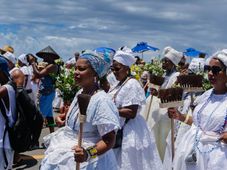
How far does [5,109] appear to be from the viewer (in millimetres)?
4512

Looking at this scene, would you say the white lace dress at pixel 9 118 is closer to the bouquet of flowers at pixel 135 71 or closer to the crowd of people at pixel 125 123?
the crowd of people at pixel 125 123

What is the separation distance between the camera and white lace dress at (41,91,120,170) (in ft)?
12.0

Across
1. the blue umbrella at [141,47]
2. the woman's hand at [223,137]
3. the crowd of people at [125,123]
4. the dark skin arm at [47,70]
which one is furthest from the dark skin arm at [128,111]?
the blue umbrella at [141,47]

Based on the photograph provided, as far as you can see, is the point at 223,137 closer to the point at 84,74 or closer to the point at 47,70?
the point at 84,74

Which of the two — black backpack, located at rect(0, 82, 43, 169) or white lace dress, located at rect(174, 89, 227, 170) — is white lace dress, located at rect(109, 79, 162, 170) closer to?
white lace dress, located at rect(174, 89, 227, 170)

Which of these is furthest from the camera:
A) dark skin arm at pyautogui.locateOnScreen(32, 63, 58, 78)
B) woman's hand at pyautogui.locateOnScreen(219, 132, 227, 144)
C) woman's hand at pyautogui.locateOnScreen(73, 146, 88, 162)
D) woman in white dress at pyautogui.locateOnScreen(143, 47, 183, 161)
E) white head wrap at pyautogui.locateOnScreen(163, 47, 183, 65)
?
dark skin arm at pyautogui.locateOnScreen(32, 63, 58, 78)

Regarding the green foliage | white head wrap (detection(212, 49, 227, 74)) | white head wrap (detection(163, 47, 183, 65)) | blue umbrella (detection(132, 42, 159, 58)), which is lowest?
blue umbrella (detection(132, 42, 159, 58))

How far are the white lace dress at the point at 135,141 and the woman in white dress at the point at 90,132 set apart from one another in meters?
1.82

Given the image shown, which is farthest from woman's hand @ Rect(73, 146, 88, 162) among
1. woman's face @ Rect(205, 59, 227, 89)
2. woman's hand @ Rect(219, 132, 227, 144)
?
woman's face @ Rect(205, 59, 227, 89)

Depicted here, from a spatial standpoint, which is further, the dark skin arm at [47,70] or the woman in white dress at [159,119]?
the dark skin arm at [47,70]

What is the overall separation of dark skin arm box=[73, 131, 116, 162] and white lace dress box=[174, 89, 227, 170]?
1301mm

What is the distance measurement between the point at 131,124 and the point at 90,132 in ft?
7.22

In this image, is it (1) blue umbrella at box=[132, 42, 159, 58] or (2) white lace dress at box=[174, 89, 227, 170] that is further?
(1) blue umbrella at box=[132, 42, 159, 58]

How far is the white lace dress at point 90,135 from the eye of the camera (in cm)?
364
